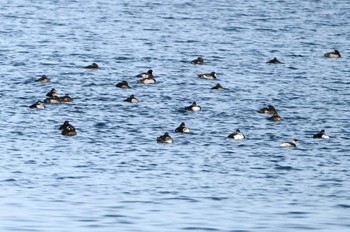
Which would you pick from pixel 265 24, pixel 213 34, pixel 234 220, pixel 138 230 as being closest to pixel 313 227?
pixel 234 220

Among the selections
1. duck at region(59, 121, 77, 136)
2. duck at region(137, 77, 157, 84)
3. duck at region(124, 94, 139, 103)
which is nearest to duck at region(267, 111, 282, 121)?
duck at region(124, 94, 139, 103)

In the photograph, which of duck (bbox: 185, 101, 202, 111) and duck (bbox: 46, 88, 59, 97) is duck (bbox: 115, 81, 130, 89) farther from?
duck (bbox: 185, 101, 202, 111)

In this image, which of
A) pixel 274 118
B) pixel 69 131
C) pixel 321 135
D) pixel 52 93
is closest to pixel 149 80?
pixel 52 93

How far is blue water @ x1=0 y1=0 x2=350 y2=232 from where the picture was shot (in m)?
42.2

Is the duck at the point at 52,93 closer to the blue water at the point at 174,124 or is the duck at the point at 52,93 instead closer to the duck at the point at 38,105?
the blue water at the point at 174,124

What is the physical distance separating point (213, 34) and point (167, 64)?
53.5 ft

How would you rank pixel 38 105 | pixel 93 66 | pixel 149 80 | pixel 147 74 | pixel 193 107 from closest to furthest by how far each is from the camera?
pixel 38 105 → pixel 193 107 → pixel 149 80 → pixel 147 74 → pixel 93 66

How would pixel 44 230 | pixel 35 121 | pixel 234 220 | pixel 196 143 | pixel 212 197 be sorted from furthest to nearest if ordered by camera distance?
pixel 35 121
pixel 196 143
pixel 212 197
pixel 234 220
pixel 44 230

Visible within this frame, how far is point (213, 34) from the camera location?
9594 centimetres

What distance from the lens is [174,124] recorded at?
201 feet

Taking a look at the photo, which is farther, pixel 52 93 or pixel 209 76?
pixel 209 76

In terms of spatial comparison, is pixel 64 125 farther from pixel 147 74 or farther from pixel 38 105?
pixel 147 74

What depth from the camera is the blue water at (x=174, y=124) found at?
139 ft

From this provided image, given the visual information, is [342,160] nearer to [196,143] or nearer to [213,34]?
[196,143]
